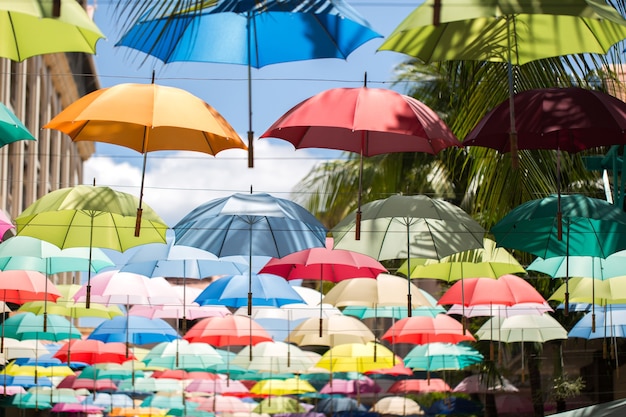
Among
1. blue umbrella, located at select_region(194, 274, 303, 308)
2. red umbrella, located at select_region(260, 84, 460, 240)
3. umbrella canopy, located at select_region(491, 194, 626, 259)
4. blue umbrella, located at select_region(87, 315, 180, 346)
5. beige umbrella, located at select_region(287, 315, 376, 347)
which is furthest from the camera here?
blue umbrella, located at select_region(87, 315, 180, 346)

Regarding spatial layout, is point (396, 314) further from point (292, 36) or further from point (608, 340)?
point (292, 36)

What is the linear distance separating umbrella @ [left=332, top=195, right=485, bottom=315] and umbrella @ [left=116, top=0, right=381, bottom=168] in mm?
2817

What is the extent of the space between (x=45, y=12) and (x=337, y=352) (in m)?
15.0

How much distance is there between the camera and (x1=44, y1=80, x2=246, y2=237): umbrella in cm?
912

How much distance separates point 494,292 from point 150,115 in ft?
21.6

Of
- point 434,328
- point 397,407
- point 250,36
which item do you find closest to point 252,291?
point 434,328

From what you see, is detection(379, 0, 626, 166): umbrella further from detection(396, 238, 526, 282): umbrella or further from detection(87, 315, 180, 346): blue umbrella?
detection(87, 315, 180, 346): blue umbrella

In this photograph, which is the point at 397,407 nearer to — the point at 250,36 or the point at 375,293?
the point at 375,293

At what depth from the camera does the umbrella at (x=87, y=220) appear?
11.0 meters

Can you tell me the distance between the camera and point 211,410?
85.5 feet

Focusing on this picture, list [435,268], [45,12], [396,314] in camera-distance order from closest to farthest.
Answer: [45,12] < [435,268] < [396,314]

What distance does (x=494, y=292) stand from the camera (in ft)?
45.4

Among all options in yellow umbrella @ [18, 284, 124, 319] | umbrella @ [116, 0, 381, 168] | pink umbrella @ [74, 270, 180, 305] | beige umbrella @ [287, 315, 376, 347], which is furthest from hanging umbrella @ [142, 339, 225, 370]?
umbrella @ [116, 0, 381, 168]

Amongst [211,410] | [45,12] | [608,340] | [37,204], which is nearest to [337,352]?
[608,340]
